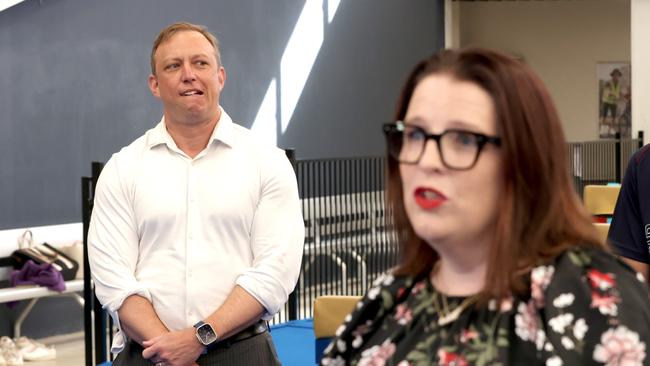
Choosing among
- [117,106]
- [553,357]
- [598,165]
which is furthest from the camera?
[598,165]

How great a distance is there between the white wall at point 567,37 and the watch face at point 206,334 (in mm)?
14256

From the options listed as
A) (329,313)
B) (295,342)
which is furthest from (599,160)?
(329,313)

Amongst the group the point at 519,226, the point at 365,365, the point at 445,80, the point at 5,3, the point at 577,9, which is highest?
the point at 577,9

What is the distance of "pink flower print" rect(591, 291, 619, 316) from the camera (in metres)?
1.43

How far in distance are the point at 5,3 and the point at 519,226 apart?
827cm

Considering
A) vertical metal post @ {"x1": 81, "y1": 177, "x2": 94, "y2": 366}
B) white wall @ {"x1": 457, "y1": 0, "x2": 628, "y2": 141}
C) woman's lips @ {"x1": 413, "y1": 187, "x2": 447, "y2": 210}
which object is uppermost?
white wall @ {"x1": 457, "y1": 0, "x2": 628, "y2": 141}

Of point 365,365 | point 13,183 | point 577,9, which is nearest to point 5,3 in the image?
point 13,183

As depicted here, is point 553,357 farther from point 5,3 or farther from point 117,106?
point 117,106

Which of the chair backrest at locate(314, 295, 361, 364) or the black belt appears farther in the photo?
the chair backrest at locate(314, 295, 361, 364)

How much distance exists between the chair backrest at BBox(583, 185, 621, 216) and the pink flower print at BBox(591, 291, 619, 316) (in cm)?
628

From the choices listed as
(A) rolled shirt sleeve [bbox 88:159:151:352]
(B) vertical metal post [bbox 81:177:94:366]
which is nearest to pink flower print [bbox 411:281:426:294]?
(A) rolled shirt sleeve [bbox 88:159:151:352]

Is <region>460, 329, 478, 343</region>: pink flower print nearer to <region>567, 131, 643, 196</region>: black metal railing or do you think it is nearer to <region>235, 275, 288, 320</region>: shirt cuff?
<region>235, 275, 288, 320</region>: shirt cuff

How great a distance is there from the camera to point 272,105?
476 inches

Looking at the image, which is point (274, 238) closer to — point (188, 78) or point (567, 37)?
point (188, 78)
